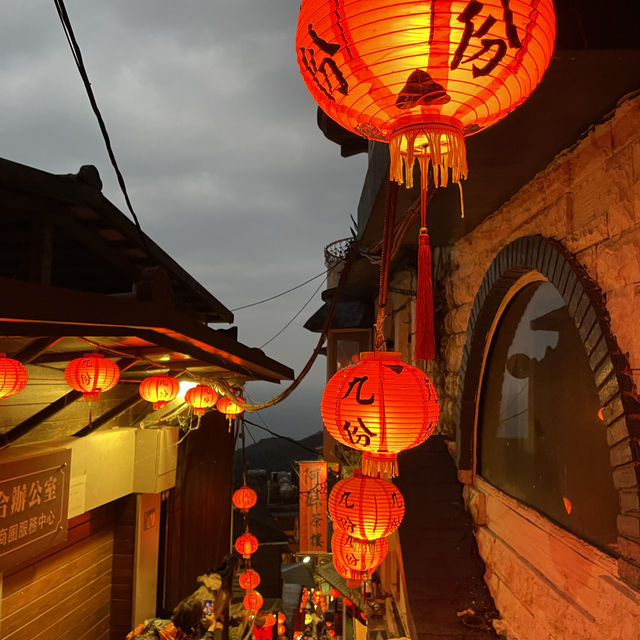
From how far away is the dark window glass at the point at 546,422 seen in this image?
3.90 metres

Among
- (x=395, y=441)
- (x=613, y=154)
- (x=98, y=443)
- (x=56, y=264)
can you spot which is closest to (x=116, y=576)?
(x=98, y=443)

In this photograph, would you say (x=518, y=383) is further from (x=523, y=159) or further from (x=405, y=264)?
(x=405, y=264)

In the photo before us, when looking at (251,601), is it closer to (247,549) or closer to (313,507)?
(247,549)

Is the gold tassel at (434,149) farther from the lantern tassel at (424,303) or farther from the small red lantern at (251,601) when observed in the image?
the small red lantern at (251,601)

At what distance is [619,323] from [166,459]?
7.93m

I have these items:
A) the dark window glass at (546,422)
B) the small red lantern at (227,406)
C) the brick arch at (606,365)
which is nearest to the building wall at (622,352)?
the brick arch at (606,365)

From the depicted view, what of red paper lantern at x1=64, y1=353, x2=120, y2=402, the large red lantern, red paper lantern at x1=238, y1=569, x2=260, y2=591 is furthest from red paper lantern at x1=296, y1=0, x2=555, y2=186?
red paper lantern at x1=238, y1=569, x2=260, y2=591

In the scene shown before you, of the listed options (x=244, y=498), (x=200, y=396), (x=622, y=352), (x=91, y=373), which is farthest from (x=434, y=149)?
(x=244, y=498)

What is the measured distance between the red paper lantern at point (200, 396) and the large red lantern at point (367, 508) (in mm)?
3476

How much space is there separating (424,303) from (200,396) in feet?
18.2

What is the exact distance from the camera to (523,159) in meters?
4.42

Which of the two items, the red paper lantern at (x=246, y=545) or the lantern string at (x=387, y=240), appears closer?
the lantern string at (x=387, y=240)

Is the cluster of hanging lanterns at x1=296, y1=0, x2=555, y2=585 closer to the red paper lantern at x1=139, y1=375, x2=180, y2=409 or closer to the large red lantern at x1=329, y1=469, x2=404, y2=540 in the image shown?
the large red lantern at x1=329, y1=469, x2=404, y2=540

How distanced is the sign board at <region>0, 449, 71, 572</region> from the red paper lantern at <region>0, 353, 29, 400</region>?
1141 mm
